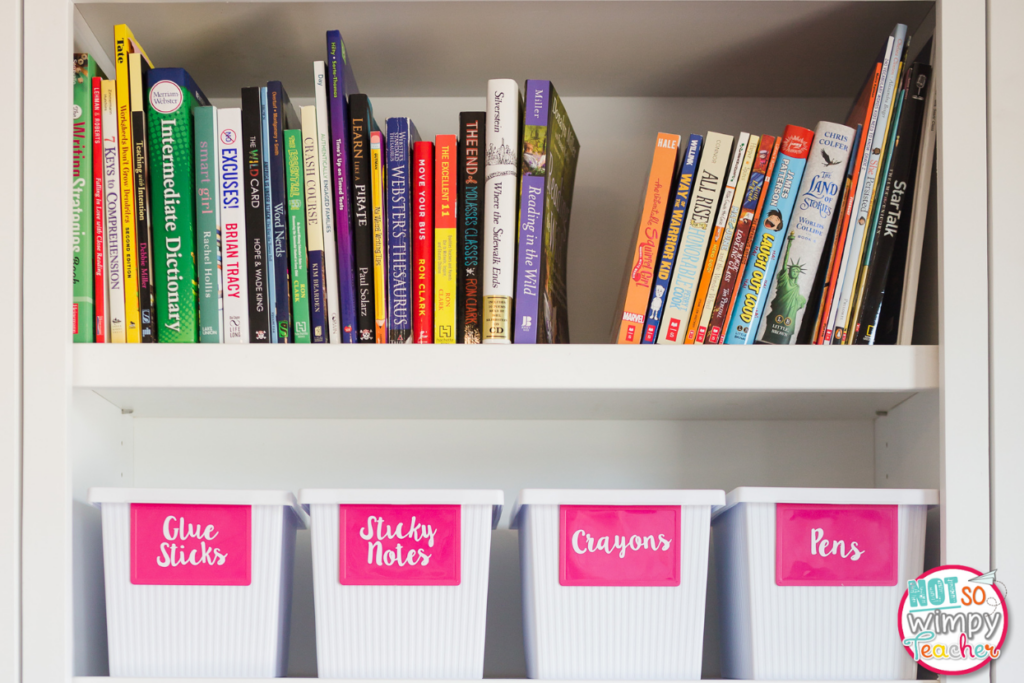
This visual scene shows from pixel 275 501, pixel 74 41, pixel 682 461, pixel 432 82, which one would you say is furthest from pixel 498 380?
pixel 74 41

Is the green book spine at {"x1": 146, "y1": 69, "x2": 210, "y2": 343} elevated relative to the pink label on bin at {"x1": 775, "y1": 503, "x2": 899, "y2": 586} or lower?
elevated

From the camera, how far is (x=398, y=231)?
0.85 metres

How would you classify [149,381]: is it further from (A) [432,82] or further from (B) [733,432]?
(B) [733,432]

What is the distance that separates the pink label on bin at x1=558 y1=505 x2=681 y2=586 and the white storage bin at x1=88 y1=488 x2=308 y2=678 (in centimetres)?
30

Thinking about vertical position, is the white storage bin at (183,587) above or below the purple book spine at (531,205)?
below

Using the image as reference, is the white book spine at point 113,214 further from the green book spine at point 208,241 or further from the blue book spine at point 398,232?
the blue book spine at point 398,232

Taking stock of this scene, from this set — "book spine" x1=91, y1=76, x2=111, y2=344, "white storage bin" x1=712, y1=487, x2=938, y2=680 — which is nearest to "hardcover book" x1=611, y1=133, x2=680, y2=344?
"white storage bin" x1=712, y1=487, x2=938, y2=680

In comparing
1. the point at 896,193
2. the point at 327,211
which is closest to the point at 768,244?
the point at 896,193

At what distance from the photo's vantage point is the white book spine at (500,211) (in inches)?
32.9

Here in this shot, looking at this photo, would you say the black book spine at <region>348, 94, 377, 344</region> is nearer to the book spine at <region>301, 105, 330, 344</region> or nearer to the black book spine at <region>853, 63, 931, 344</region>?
the book spine at <region>301, 105, 330, 344</region>

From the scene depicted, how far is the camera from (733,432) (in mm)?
1076

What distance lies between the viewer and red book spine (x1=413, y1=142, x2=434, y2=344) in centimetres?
85

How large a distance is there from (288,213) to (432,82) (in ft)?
1.10

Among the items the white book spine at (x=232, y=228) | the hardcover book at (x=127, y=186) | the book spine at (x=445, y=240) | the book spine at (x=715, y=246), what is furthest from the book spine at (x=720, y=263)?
the hardcover book at (x=127, y=186)
